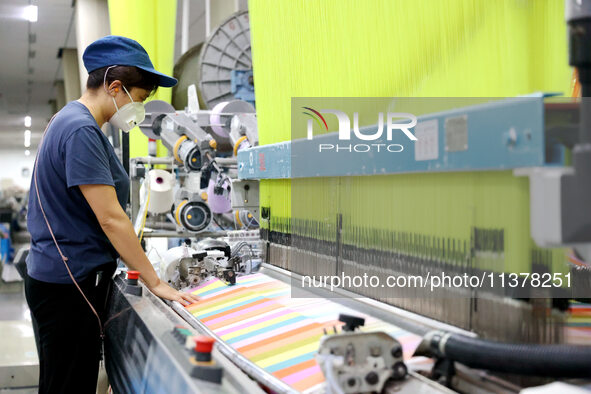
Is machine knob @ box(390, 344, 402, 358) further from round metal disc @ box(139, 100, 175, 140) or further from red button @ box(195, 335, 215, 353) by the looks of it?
round metal disc @ box(139, 100, 175, 140)

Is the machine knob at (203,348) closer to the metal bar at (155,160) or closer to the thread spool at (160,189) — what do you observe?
the thread spool at (160,189)

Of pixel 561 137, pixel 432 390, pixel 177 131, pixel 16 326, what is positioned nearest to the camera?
pixel 561 137

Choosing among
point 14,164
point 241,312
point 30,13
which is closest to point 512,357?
point 241,312

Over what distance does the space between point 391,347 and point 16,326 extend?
10.3 ft

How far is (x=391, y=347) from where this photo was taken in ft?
4.10

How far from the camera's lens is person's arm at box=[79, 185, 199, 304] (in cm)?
Result: 178

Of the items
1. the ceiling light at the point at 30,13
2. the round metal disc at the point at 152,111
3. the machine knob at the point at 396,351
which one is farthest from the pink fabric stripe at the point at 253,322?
the ceiling light at the point at 30,13

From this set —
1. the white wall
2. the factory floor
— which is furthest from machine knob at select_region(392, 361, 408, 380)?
the white wall

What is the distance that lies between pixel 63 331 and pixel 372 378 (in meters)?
1.15

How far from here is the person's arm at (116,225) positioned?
1784mm

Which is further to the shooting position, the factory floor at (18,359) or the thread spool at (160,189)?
the thread spool at (160,189)

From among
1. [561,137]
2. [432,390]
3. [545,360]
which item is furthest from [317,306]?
[561,137]

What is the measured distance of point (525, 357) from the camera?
1.13 meters

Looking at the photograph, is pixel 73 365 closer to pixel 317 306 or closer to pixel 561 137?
pixel 317 306
